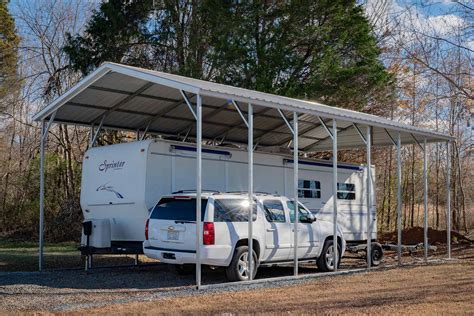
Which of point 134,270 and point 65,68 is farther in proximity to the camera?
point 65,68

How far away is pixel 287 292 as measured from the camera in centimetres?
1130

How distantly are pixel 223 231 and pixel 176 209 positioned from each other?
43.3 inches

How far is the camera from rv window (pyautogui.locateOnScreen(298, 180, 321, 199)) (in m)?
17.5

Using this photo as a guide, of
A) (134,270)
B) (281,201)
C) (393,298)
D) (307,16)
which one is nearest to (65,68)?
(307,16)

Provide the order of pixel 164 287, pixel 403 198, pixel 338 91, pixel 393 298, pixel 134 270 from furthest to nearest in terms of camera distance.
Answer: pixel 403 198, pixel 338 91, pixel 134 270, pixel 164 287, pixel 393 298

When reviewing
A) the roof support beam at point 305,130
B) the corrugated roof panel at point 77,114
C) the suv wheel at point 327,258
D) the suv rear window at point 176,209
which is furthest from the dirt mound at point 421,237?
the suv rear window at point 176,209

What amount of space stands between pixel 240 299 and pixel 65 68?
18955 mm

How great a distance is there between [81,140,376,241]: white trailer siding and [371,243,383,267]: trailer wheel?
7.34 ft

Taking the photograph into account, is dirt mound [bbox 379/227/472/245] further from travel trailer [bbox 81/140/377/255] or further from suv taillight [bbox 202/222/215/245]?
suv taillight [bbox 202/222/215/245]

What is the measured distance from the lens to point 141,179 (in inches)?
554

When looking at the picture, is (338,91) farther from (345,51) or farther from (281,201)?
(281,201)

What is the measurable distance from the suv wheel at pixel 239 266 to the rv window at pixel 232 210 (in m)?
0.64

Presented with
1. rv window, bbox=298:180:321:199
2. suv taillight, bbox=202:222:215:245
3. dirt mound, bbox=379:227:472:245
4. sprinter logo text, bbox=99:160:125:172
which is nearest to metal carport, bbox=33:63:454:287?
suv taillight, bbox=202:222:215:245

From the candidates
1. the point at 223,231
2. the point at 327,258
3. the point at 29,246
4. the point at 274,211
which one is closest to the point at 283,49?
the point at 327,258
